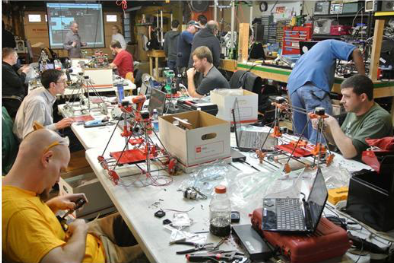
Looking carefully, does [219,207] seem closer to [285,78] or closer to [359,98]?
[359,98]

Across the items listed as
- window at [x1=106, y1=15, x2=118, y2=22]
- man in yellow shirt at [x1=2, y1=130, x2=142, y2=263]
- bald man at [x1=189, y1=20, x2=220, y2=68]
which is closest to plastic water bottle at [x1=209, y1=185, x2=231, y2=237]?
man in yellow shirt at [x1=2, y1=130, x2=142, y2=263]

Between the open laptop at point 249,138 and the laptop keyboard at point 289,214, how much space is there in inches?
32.9

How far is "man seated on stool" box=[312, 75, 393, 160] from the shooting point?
217cm

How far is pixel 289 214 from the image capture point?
1403 millimetres

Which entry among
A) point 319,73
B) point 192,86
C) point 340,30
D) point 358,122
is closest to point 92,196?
point 358,122

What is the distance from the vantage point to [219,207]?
1.48m

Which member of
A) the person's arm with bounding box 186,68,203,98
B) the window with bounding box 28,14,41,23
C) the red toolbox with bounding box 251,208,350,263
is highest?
A: the window with bounding box 28,14,41,23

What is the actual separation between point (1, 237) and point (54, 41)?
8.07 meters

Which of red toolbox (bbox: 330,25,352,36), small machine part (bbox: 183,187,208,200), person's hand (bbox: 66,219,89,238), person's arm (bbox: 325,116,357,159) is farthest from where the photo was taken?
red toolbox (bbox: 330,25,352,36)

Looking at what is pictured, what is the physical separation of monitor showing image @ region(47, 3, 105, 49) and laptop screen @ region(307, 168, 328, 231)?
314 inches

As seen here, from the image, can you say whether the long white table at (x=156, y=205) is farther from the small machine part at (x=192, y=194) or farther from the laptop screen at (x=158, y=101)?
the laptop screen at (x=158, y=101)

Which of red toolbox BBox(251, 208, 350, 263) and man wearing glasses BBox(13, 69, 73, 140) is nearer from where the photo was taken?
red toolbox BBox(251, 208, 350, 263)

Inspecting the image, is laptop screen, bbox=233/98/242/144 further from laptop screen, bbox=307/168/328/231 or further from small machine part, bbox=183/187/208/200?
laptop screen, bbox=307/168/328/231

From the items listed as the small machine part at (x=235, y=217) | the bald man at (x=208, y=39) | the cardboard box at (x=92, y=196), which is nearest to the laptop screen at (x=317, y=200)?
the small machine part at (x=235, y=217)
